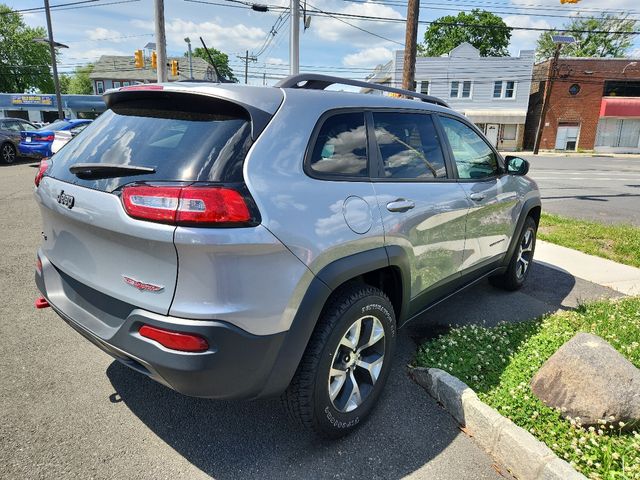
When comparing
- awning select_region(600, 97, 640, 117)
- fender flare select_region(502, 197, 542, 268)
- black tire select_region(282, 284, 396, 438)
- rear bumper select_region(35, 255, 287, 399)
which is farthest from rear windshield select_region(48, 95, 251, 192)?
awning select_region(600, 97, 640, 117)

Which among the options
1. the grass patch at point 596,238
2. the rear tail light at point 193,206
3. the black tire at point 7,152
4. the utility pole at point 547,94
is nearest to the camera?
the rear tail light at point 193,206

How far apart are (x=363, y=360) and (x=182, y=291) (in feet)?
4.03

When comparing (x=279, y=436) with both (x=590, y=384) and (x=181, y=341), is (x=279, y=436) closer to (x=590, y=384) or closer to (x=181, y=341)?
(x=181, y=341)

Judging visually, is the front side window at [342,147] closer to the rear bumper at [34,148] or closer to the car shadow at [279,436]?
the car shadow at [279,436]

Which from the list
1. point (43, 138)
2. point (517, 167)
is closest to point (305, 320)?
point (517, 167)

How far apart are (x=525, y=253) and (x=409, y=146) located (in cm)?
272

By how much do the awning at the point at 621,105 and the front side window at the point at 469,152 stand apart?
3967 cm

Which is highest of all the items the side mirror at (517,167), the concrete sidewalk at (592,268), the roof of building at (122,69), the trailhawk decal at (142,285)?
the roof of building at (122,69)

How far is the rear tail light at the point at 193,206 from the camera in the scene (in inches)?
71.3

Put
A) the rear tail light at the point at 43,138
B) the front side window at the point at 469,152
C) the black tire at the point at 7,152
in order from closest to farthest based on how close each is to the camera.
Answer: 1. the front side window at the point at 469,152
2. the black tire at the point at 7,152
3. the rear tail light at the point at 43,138

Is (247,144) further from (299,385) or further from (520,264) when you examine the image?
(520,264)

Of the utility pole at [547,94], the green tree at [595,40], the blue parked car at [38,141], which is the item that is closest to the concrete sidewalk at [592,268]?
the blue parked car at [38,141]

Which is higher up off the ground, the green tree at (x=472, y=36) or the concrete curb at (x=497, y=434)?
the green tree at (x=472, y=36)

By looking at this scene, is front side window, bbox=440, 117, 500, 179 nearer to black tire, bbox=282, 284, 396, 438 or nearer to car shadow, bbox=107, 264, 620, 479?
black tire, bbox=282, 284, 396, 438
